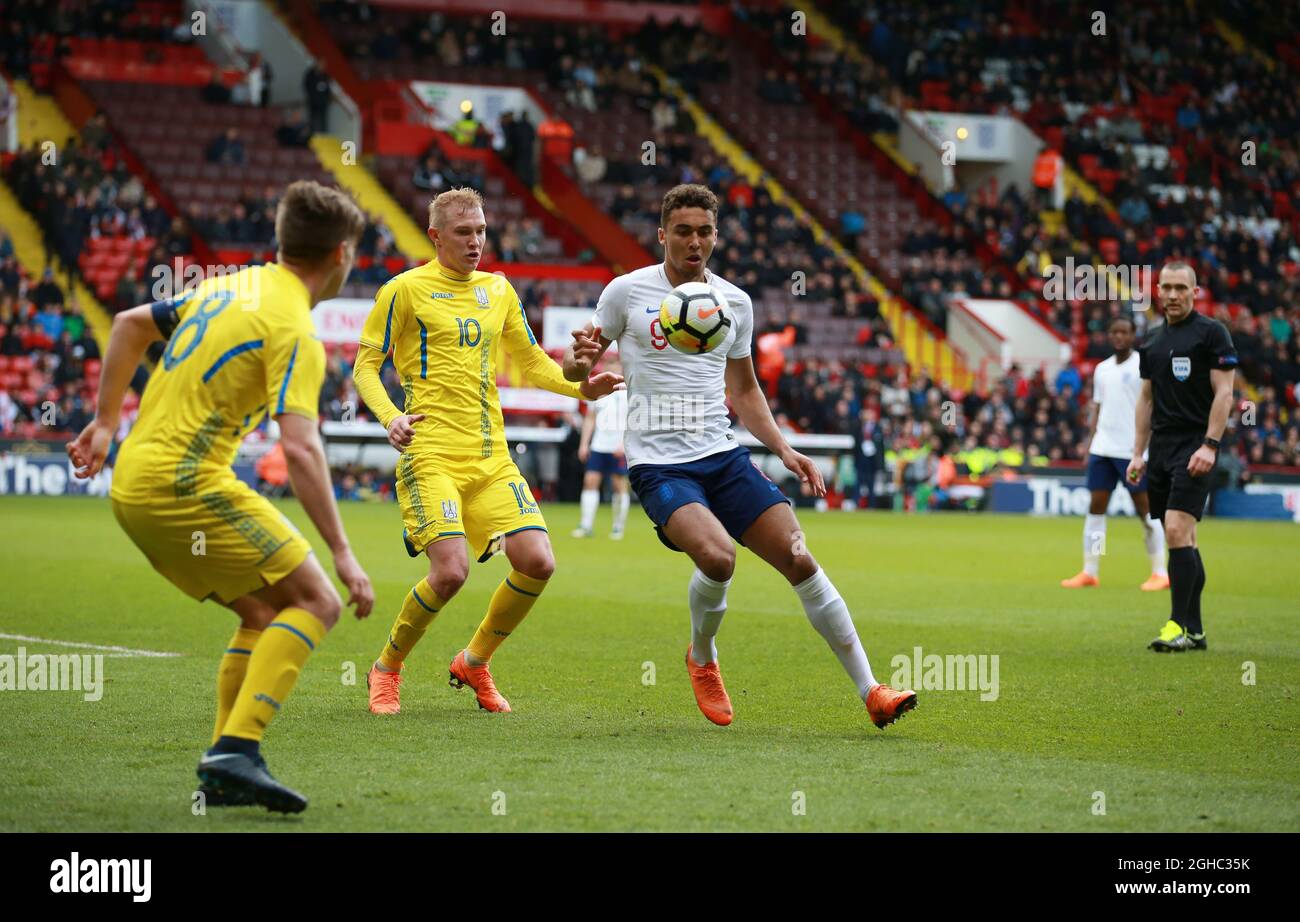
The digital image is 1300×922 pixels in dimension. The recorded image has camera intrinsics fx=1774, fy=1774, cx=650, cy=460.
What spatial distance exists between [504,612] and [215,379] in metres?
2.96

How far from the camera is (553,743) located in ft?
23.5

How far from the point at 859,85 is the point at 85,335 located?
866 inches

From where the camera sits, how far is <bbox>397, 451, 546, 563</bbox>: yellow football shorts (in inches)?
318

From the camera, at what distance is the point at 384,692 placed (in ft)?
26.5

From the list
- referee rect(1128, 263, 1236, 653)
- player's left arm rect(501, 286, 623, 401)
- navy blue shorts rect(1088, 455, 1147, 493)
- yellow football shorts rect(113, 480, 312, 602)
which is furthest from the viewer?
navy blue shorts rect(1088, 455, 1147, 493)

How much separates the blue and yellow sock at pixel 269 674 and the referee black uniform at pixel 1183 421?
6626 mm

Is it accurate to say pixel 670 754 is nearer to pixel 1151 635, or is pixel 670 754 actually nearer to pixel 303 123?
pixel 1151 635

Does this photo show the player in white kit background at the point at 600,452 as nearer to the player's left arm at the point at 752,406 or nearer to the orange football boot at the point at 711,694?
the player's left arm at the point at 752,406

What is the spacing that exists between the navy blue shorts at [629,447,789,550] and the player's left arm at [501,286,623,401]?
1.55 ft

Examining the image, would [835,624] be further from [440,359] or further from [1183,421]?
[1183,421]

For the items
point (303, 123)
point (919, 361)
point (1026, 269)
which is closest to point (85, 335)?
point (303, 123)

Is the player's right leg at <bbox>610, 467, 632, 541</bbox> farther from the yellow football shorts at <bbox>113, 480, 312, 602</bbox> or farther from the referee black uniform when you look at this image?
the yellow football shorts at <bbox>113, 480, 312, 602</bbox>

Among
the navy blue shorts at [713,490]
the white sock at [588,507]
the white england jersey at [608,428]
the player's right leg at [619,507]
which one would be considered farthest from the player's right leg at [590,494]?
the navy blue shorts at [713,490]

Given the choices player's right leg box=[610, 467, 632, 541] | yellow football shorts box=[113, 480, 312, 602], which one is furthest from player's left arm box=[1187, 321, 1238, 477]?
player's right leg box=[610, 467, 632, 541]
